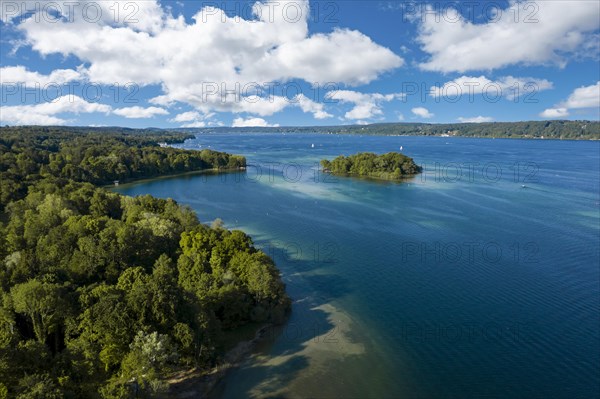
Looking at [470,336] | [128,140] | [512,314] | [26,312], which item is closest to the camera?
[26,312]

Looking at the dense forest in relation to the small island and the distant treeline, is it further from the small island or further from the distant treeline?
the small island

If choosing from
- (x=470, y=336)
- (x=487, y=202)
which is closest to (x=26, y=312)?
(x=470, y=336)

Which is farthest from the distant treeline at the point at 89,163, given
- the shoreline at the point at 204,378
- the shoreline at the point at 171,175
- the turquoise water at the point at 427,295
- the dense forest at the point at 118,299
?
the shoreline at the point at 204,378

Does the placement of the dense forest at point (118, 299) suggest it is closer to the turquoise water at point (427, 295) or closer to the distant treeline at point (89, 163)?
the turquoise water at point (427, 295)

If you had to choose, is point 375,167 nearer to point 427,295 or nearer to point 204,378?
point 427,295

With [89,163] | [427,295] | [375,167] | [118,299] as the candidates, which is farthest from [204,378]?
[89,163]

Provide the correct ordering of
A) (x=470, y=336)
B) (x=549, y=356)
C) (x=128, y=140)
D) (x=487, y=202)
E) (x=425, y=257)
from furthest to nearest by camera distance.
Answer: (x=128, y=140) → (x=487, y=202) → (x=425, y=257) → (x=470, y=336) → (x=549, y=356)

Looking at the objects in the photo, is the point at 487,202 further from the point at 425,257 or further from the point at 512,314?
the point at 512,314

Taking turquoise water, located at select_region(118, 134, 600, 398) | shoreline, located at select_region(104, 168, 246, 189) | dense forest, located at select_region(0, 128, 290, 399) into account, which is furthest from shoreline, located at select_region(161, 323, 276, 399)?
shoreline, located at select_region(104, 168, 246, 189)
